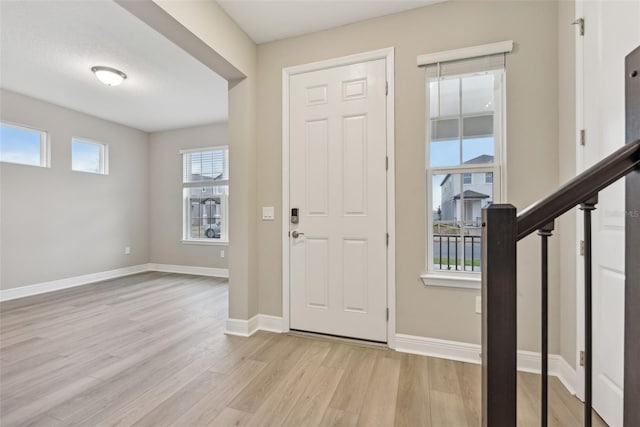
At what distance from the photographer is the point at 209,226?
18.0ft

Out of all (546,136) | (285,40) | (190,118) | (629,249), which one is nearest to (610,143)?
(546,136)

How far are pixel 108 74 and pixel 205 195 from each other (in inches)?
101

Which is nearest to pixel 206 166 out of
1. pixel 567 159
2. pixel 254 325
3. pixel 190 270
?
pixel 190 270

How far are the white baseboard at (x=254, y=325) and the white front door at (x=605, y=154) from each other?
7.38 ft

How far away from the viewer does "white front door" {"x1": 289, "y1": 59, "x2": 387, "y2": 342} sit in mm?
2436

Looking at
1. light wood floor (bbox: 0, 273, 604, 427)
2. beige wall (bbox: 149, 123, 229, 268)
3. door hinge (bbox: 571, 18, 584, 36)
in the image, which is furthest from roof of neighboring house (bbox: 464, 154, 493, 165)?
beige wall (bbox: 149, 123, 229, 268)

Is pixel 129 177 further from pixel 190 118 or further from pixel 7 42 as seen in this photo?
pixel 7 42

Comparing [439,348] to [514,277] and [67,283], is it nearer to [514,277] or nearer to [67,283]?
[514,277]

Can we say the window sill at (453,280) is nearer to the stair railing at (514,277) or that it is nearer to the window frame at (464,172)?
the window frame at (464,172)

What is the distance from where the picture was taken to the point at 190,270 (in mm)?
5488

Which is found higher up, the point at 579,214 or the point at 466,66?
the point at 466,66

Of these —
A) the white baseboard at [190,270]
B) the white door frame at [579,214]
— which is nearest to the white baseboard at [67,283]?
the white baseboard at [190,270]

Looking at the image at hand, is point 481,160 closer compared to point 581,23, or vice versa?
point 581,23

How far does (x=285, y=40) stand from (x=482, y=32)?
1688mm
